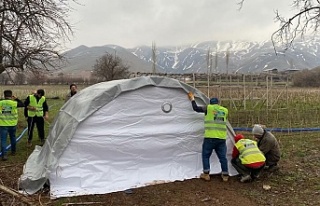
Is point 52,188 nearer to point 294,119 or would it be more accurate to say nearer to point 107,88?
point 107,88

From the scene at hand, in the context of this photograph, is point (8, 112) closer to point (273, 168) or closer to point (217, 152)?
point (217, 152)

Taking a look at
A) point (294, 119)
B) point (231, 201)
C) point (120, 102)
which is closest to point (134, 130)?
point (120, 102)

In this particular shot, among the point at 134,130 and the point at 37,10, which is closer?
the point at 134,130

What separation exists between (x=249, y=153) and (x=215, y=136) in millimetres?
702

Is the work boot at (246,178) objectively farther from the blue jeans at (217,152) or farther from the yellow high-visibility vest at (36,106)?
the yellow high-visibility vest at (36,106)

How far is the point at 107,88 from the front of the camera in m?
6.77

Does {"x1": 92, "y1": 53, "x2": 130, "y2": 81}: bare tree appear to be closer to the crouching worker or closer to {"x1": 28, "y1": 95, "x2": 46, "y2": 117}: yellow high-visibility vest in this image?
{"x1": 28, "y1": 95, "x2": 46, "y2": 117}: yellow high-visibility vest

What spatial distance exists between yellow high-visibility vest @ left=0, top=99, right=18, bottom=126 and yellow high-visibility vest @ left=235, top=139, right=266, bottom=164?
5.53 metres

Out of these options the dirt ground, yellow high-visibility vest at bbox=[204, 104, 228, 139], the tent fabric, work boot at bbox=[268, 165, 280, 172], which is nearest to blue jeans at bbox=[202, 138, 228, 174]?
yellow high-visibility vest at bbox=[204, 104, 228, 139]

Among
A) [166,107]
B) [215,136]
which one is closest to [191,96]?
[166,107]

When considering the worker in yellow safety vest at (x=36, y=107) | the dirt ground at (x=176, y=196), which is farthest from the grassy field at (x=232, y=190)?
the worker in yellow safety vest at (x=36, y=107)

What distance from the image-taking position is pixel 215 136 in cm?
659

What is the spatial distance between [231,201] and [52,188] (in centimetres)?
304

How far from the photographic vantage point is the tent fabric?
20.5ft
